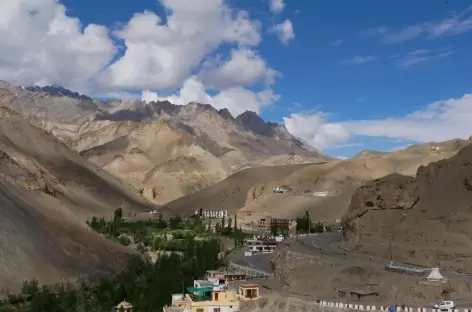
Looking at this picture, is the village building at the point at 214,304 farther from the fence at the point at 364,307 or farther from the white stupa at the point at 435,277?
the white stupa at the point at 435,277

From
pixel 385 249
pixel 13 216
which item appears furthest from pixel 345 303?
pixel 13 216

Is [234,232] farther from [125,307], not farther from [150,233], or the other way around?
[125,307]

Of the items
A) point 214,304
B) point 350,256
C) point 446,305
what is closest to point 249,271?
point 350,256

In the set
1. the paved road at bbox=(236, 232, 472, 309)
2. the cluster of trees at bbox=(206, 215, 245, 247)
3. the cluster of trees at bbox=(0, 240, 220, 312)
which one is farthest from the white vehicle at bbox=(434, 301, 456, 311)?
the cluster of trees at bbox=(206, 215, 245, 247)

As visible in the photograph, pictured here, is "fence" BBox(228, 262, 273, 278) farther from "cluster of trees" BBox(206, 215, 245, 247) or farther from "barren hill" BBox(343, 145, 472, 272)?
"cluster of trees" BBox(206, 215, 245, 247)

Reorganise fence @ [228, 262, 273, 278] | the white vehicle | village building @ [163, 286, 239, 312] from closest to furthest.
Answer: the white vehicle → village building @ [163, 286, 239, 312] → fence @ [228, 262, 273, 278]

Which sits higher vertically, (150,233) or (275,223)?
(275,223)
